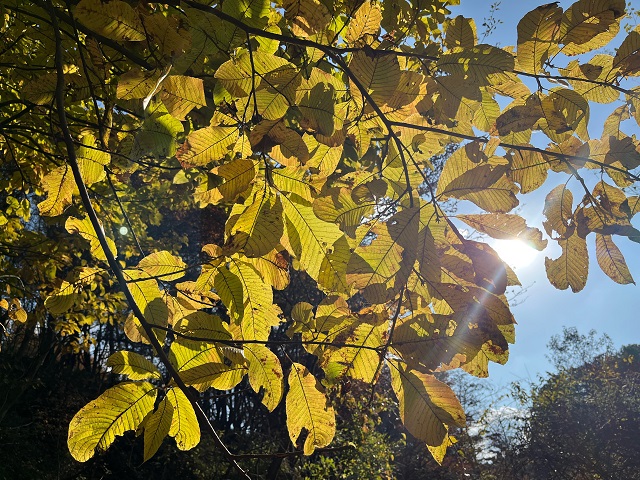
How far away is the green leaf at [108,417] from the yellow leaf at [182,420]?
4 centimetres

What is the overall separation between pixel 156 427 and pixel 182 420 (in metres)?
0.06

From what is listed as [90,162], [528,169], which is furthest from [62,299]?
[528,169]

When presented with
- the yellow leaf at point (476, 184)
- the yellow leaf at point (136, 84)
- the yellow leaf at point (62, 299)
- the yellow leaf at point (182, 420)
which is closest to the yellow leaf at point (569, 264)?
the yellow leaf at point (476, 184)

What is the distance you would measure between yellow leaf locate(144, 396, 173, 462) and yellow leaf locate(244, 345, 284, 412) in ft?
0.55

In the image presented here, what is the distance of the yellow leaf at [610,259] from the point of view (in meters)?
0.95

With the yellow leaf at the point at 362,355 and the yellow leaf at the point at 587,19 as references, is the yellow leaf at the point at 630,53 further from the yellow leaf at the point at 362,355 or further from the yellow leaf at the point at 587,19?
the yellow leaf at the point at 362,355

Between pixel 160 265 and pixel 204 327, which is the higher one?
pixel 160 265

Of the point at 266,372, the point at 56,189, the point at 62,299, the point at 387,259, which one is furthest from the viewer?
the point at 56,189

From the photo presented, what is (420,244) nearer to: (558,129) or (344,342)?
(344,342)

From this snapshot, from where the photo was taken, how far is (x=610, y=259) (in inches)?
37.9

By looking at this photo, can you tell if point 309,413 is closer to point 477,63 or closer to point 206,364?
point 206,364

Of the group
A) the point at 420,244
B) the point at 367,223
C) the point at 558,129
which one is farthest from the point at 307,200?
the point at 558,129

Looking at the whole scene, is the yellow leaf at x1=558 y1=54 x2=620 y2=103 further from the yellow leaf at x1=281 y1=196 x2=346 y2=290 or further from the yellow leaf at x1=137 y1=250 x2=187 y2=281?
the yellow leaf at x1=137 y1=250 x2=187 y2=281

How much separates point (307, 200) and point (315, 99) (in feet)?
0.61
